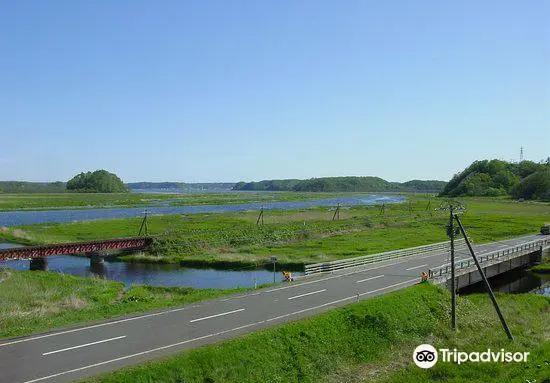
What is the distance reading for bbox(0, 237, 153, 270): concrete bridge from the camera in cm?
4847

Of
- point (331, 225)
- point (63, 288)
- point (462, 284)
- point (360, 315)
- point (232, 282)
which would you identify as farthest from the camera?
point (331, 225)

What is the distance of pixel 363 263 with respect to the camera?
43.6 m

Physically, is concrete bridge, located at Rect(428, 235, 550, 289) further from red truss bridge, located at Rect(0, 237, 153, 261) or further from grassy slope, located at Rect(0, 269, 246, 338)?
red truss bridge, located at Rect(0, 237, 153, 261)

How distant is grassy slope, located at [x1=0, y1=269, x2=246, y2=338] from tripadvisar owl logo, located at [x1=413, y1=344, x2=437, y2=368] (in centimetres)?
1295

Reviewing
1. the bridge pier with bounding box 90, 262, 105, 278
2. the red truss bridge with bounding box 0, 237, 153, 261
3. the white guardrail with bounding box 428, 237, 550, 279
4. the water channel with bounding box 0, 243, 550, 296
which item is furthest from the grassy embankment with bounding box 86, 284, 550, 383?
the red truss bridge with bounding box 0, 237, 153, 261

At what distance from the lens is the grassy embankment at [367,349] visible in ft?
64.6

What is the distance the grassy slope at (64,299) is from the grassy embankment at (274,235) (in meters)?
17.8

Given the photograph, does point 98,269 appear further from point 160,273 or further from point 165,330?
point 165,330

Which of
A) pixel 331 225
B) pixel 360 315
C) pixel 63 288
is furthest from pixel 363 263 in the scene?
pixel 331 225

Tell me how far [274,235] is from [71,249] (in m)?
29.8

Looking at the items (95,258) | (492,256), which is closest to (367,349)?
(492,256)

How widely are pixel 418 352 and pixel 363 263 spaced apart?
18368mm

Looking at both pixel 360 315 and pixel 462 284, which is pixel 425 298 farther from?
pixel 462 284

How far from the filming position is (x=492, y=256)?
1877 inches
